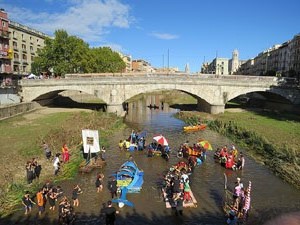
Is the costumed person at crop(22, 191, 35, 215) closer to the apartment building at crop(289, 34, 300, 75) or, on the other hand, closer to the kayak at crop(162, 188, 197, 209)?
the kayak at crop(162, 188, 197, 209)

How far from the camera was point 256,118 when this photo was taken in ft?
155

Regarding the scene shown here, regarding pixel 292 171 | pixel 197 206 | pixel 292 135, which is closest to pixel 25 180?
pixel 197 206

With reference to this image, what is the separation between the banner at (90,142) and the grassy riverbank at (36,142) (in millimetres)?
1632

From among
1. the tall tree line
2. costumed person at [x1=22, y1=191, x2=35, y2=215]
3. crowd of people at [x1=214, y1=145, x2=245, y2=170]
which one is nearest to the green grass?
crowd of people at [x1=214, y1=145, x2=245, y2=170]

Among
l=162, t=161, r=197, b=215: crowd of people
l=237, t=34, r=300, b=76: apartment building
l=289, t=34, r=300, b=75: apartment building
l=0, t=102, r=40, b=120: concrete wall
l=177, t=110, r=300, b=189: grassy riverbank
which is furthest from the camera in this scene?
l=237, t=34, r=300, b=76: apartment building

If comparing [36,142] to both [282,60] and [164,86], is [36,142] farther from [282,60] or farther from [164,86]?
[282,60]

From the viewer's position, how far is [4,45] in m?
63.9

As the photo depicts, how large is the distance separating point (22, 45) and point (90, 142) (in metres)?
64.8

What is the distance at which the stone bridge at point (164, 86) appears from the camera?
53.4 metres

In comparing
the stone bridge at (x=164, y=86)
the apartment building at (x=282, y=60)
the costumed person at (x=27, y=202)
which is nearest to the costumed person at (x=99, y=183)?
the costumed person at (x=27, y=202)

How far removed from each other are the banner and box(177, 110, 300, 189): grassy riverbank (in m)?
15.6

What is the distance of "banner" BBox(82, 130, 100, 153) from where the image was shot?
25.6 metres

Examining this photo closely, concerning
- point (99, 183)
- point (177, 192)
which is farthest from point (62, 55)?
point (177, 192)

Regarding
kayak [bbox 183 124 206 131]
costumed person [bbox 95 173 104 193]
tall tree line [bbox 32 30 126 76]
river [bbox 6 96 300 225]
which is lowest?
river [bbox 6 96 300 225]
